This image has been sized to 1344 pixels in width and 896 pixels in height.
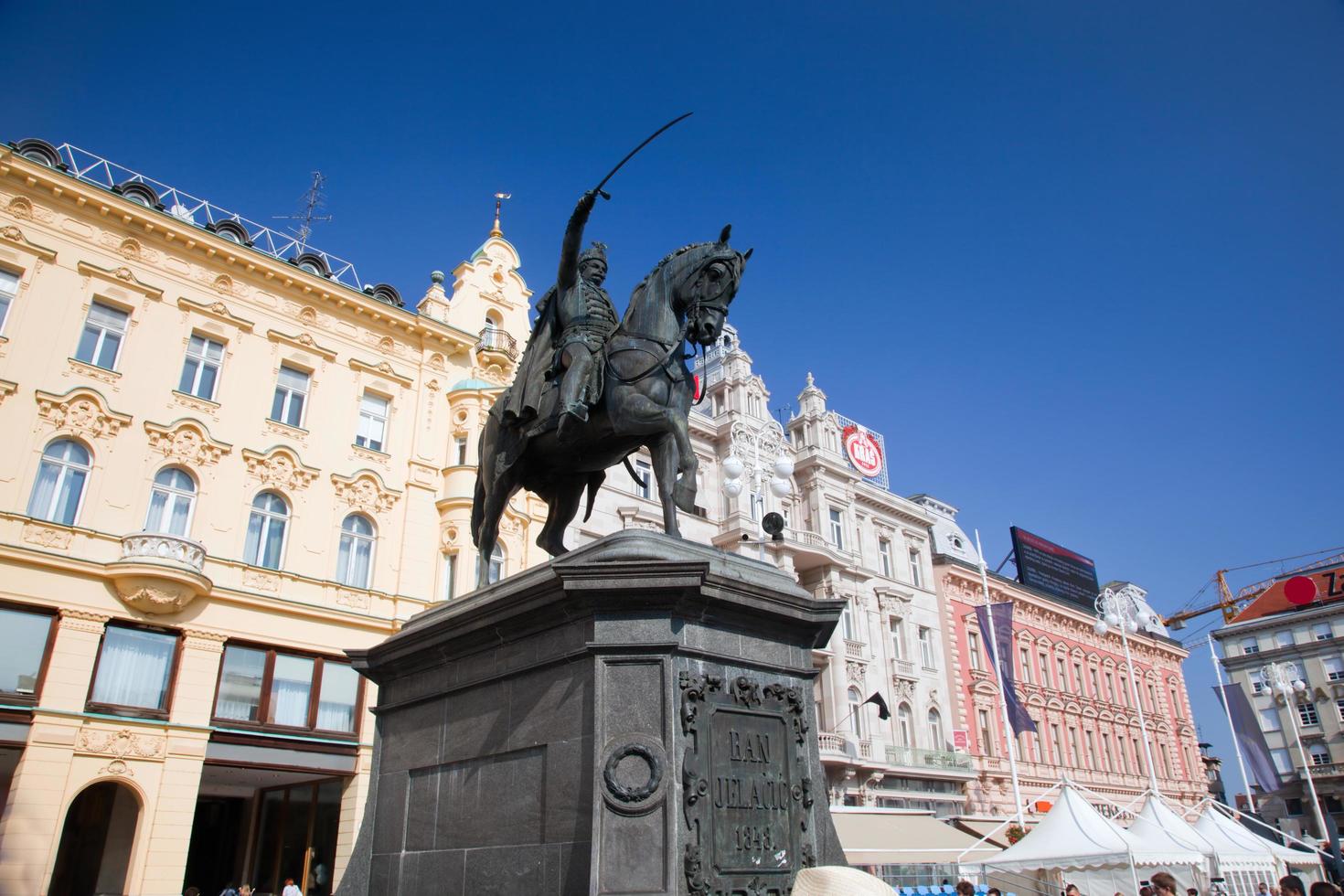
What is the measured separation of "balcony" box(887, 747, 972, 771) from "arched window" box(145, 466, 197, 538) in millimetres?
26064

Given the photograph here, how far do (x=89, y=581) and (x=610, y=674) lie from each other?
19.1 metres

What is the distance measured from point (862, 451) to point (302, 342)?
26844 mm

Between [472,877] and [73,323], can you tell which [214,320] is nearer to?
[73,323]

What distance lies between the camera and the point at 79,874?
2028 centimetres

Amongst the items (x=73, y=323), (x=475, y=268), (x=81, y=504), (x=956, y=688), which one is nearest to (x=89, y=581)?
(x=81, y=504)

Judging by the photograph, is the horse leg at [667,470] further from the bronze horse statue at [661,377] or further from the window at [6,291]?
the window at [6,291]

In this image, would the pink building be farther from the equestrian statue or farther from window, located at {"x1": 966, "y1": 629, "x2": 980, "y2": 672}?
the equestrian statue

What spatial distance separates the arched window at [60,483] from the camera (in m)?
20.3

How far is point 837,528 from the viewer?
40.7 metres

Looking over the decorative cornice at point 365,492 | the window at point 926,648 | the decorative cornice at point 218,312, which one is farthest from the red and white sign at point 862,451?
the decorative cornice at point 218,312

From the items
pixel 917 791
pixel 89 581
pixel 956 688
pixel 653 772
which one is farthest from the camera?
pixel 956 688

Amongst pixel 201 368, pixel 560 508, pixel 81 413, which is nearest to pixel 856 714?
pixel 201 368

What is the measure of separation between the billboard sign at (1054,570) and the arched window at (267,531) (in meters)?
42.9

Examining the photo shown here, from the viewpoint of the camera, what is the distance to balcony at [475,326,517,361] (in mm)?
29516
